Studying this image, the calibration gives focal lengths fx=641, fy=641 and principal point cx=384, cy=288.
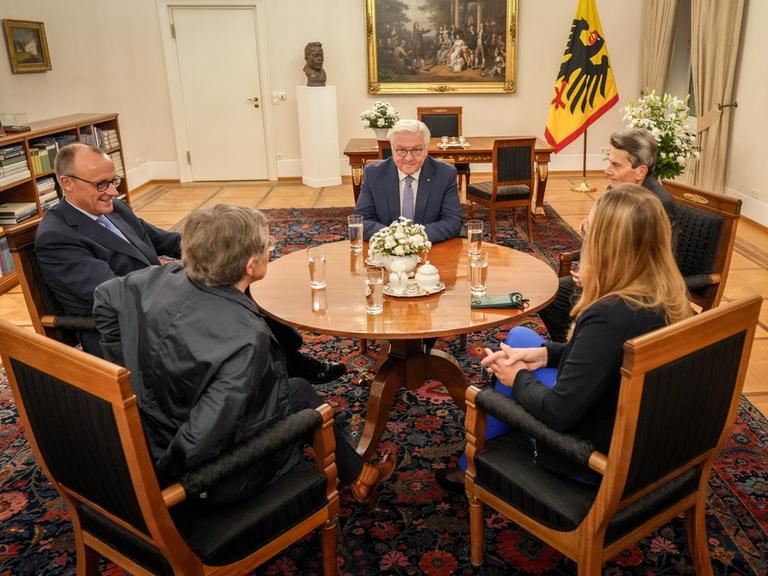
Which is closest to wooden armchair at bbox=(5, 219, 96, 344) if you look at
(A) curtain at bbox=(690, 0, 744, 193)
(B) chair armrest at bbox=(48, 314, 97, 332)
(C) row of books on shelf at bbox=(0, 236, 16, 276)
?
(B) chair armrest at bbox=(48, 314, 97, 332)

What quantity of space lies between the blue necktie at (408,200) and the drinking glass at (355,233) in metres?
0.68

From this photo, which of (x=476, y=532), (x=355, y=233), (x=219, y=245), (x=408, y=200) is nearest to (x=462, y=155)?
(x=408, y=200)

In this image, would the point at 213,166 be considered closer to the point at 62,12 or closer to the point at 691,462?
the point at 62,12

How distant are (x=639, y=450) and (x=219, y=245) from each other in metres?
1.17

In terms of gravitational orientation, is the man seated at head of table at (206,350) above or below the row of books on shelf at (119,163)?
above

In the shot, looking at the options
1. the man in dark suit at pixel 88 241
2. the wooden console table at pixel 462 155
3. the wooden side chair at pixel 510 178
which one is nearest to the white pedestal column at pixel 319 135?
the wooden console table at pixel 462 155

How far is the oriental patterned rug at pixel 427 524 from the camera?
2.06 m

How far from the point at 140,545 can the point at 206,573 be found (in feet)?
0.58

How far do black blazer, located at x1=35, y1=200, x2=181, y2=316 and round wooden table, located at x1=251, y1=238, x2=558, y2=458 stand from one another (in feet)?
2.06

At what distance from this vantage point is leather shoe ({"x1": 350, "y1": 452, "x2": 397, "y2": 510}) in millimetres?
2180

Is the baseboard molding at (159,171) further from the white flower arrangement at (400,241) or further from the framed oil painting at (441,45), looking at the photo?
the white flower arrangement at (400,241)

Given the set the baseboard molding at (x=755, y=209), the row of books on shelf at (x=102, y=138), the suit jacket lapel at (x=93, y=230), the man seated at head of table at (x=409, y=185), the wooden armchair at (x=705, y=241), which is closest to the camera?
the suit jacket lapel at (x=93, y=230)

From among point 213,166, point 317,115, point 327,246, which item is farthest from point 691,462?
point 213,166

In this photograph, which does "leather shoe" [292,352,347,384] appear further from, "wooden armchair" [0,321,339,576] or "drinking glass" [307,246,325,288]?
"wooden armchair" [0,321,339,576]
